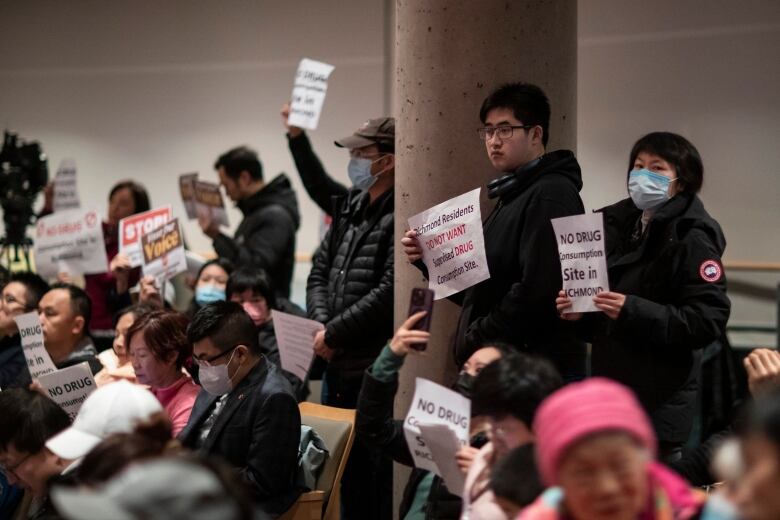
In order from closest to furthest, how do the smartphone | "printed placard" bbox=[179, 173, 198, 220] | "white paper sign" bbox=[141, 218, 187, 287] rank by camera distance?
the smartphone → "white paper sign" bbox=[141, 218, 187, 287] → "printed placard" bbox=[179, 173, 198, 220]

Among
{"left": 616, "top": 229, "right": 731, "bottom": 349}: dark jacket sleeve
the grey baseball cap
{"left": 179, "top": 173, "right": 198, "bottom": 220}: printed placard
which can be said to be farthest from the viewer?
{"left": 179, "top": 173, "right": 198, "bottom": 220}: printed placard

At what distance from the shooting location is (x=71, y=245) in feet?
21.0

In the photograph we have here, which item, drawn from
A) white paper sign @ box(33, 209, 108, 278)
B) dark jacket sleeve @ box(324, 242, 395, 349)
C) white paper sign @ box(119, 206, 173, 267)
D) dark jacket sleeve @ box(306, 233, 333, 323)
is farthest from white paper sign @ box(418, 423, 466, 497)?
white paper sign @ box(33, 209, 108, 278)

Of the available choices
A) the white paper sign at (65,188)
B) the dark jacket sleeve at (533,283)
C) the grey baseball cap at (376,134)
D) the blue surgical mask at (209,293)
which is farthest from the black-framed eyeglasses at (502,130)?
the white paper sign at (65,188)

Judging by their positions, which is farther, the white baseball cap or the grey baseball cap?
the grey baseball cap

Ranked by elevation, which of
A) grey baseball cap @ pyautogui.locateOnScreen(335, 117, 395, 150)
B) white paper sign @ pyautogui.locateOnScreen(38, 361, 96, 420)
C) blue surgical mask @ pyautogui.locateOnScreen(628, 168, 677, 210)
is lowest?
white paper sign @ pyautogui.locateOnScreen(38, 361, 96, 420)

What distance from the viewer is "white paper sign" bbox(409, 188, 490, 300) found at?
12.5 feet

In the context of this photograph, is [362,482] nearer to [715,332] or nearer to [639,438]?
[715,332]

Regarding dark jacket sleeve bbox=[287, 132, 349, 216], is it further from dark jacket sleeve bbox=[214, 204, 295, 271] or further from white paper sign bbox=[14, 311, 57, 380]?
white paper sign bbox=[14, 311, 57, 380]

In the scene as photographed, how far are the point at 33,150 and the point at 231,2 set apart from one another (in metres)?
2.73

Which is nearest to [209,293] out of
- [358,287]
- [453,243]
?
[358,287]

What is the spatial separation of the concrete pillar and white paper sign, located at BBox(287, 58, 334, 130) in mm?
1549

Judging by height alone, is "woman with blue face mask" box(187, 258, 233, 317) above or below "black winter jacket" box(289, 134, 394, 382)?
below

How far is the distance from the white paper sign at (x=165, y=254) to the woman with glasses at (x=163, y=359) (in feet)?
5.11
